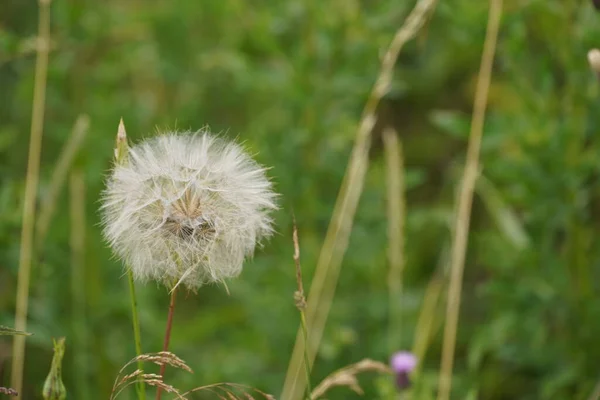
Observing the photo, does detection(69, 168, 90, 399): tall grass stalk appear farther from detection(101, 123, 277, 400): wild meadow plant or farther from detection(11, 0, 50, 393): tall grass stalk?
detection(101, 123, 277, 400): wild meadow plant

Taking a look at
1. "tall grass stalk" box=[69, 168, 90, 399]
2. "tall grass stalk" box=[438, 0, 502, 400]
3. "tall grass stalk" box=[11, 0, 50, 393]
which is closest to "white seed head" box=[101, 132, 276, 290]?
"tall grass stalk" box=[11, 0, 50, 393]

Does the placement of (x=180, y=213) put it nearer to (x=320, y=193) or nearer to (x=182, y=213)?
(x=182, y=213)

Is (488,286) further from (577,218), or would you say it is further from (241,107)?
(241,107)

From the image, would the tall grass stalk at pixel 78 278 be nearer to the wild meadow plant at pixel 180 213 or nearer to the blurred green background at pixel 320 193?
the blurred green background at pixel 320 193

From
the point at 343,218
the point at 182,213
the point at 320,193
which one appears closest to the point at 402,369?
the point at 343,218

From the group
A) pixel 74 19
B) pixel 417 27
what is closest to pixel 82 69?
pixel 74 19

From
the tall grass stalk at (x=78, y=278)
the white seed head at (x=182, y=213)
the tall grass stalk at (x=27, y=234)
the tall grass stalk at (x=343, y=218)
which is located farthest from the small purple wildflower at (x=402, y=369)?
the tall grass stalk at (x=78, y=278)
